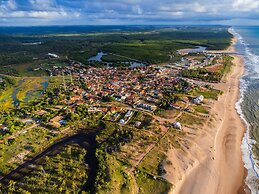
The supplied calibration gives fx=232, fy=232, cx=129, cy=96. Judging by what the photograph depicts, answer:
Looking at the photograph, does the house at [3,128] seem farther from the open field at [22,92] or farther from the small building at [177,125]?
the small building at [177,125]

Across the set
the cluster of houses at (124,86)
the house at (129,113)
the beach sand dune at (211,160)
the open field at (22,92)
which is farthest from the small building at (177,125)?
the open field at (22,92)

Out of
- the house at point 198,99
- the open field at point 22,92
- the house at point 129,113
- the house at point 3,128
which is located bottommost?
the open field at point 22,92

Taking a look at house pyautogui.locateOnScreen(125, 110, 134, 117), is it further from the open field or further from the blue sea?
the open field

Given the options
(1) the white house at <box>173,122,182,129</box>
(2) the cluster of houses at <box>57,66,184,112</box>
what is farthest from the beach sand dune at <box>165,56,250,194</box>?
(2) the cluster of houses at <box>57,66,184,112</box>

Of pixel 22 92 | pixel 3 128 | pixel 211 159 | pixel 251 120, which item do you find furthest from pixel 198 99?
pixel 22 92

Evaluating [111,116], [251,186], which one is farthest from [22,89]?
[251,186]

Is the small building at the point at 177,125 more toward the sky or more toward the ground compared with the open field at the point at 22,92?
more toward the sky

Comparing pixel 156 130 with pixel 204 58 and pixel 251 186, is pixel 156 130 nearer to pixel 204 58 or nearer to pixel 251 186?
pixel 251 186

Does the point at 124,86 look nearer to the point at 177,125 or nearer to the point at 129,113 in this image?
the point at 129,113
